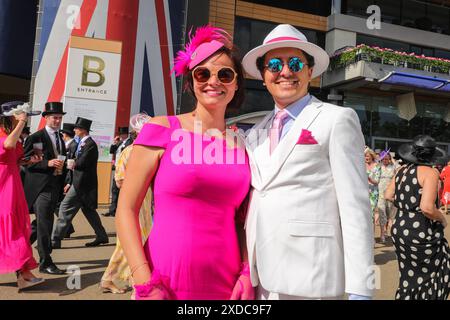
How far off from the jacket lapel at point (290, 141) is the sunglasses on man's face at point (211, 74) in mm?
405

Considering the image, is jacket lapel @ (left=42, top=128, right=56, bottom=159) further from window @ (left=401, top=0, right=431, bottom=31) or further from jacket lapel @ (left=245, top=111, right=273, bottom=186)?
window @ (left=401, top=0, right=431, bottom=31)

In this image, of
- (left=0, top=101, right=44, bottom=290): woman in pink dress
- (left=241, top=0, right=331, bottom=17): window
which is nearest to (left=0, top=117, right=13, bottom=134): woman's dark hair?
(left=0, top=101, right=44, bottom=290): woman in pink dress

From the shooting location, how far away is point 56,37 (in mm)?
10914

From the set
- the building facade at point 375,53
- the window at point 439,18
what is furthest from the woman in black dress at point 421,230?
the window at point 439,18

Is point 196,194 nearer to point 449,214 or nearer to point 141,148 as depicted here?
point 141,148

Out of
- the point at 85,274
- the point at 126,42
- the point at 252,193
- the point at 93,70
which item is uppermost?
the point at 126,42

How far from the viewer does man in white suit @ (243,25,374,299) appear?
173 centimetres

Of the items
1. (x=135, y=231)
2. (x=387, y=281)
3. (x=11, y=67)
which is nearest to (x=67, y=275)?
(x=135, y=231)

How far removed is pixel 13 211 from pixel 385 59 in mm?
15341

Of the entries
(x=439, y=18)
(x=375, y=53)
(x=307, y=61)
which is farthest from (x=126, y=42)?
(x=439, y=18)

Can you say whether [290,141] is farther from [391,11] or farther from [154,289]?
[391,11]

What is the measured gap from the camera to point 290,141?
6.07 ft

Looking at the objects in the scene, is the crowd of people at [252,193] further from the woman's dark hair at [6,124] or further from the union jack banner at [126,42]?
the union jack banner at [126,42]
